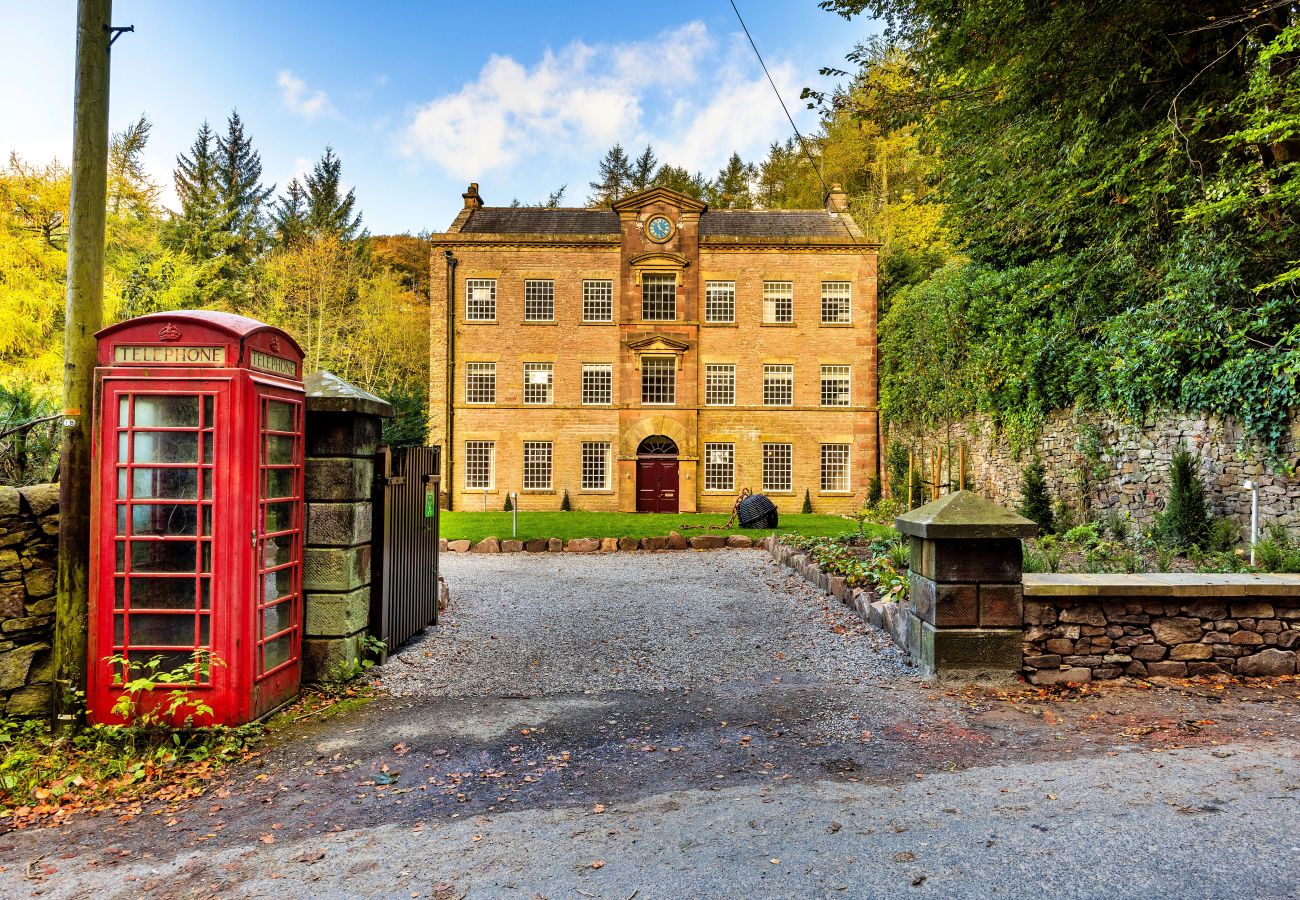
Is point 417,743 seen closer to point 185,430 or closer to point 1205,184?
point 185,430

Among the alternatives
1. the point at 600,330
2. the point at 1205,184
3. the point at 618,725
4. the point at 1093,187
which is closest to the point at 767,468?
the point at 600,330

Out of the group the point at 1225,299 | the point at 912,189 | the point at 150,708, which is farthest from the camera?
the point at 912,189

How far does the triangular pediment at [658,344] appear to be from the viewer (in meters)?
25.5

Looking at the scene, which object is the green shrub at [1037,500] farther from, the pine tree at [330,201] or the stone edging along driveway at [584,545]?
the pine tree at [330,201]

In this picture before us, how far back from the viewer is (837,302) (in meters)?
26.0

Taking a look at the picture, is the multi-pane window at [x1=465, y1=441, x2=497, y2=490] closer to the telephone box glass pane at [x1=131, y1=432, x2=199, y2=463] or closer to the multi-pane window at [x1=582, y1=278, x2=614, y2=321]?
the multi-pane window at [x1=582, y1=278, x2=614, y2=321]

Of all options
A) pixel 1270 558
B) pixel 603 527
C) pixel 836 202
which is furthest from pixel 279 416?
pixel 836 202

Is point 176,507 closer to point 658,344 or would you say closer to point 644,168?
point 658,344

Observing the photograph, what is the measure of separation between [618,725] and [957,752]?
7.33 feet

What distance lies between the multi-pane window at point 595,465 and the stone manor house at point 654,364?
0.04m

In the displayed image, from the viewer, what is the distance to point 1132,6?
9031mm

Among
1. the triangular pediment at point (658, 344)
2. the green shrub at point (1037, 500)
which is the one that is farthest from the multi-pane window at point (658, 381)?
the green shrub at point (1037, 500)

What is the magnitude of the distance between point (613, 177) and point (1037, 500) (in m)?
37.6

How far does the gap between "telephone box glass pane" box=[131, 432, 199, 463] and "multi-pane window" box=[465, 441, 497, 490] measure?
21.3 meters
